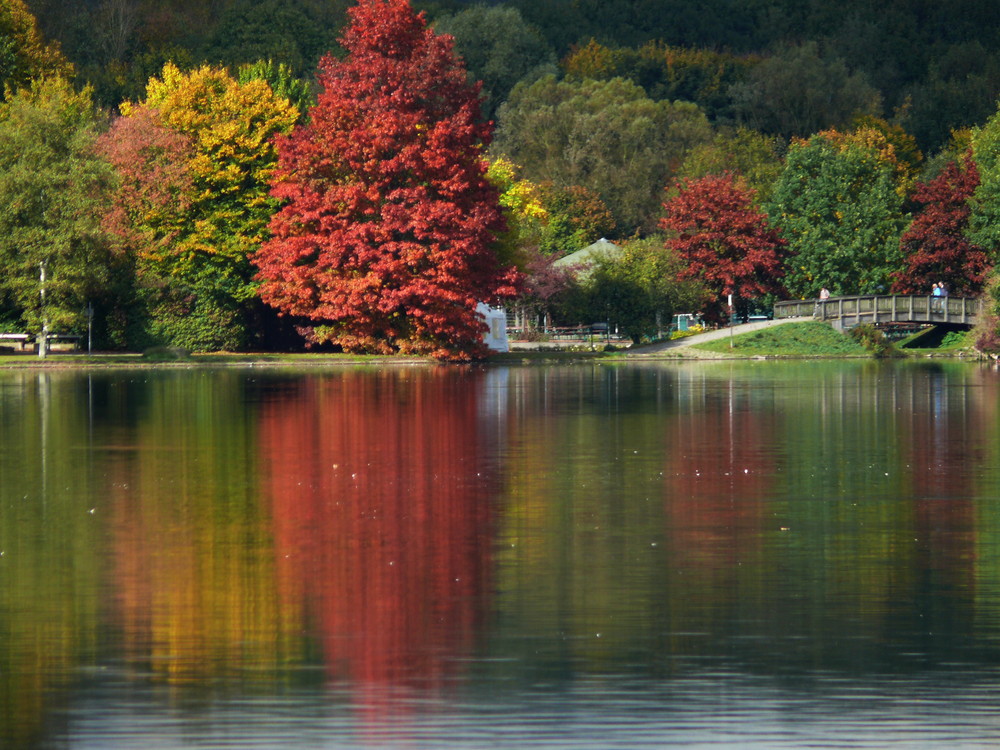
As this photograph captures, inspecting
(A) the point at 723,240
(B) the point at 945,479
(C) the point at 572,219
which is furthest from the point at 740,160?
(B) the point at 945,479

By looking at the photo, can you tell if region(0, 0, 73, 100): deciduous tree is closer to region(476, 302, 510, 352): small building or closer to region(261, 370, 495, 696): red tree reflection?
region(476, 302, 510, 352): small building

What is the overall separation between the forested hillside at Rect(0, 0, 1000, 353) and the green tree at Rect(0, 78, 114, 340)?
109 mm

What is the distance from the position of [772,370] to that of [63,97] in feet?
102

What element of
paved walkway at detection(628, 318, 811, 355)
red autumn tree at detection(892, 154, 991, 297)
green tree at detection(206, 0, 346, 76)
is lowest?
paved walkway at detection(628, 318, 811, 355)

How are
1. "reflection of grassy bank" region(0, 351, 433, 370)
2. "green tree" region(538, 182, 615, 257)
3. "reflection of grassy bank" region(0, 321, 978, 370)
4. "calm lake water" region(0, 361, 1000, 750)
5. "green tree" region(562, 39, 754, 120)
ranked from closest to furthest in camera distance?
1. "calm lake water" region(0, 361, 1000, 750)
2. "reflection of grassy bank" region(0, 351, 433, 370)
3. "reflection of grassy bank" region(0, 321, 978, 370)
4. "green tree" region(538, 182, 615, 257)
5. "green tree" region(562, 39, 754, 120)

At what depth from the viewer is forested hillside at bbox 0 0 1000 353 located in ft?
204

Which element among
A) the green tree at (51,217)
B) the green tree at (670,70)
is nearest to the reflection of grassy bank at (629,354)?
the green tree at (51,217)

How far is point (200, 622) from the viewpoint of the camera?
567 inches

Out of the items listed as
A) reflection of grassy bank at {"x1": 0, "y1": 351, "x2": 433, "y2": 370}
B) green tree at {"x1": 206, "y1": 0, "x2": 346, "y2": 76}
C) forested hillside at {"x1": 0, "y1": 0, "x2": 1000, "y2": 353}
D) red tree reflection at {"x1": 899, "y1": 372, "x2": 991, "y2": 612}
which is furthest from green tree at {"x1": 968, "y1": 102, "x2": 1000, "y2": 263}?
green tree at {"x1": 206, "y1": 0, "x2": 346, "y2": 76}

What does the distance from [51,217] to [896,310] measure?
34.8 meters

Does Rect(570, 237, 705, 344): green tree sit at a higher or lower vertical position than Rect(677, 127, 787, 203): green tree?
lower

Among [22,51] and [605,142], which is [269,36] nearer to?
[605,142]

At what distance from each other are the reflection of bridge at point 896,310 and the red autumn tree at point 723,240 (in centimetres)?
423

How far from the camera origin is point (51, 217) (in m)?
62.1
